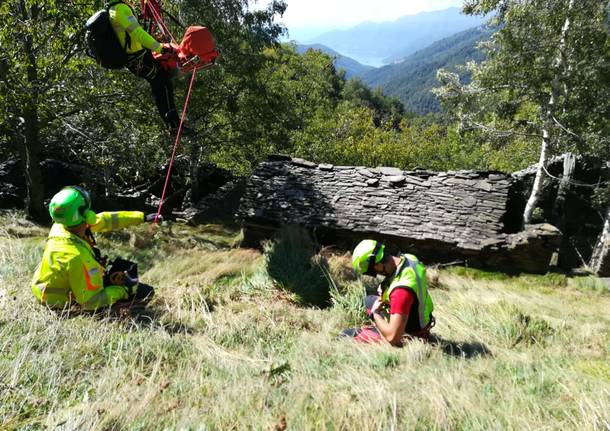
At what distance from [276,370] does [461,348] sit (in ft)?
7.05

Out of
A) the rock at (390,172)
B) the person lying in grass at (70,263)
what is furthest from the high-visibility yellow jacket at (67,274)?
the rock at (390,172)

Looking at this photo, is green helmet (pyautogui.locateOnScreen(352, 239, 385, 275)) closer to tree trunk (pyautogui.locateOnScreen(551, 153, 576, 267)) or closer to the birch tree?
the birch tree

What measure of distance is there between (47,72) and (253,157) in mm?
9192

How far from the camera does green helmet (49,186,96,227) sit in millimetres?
3861

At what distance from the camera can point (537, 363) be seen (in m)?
3.46

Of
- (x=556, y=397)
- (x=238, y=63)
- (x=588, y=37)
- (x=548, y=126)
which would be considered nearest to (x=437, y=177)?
(x=548, y=126)

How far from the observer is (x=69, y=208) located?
3898mm

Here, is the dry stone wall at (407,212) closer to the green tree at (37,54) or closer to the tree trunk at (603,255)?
the tree trunk at (603,255)

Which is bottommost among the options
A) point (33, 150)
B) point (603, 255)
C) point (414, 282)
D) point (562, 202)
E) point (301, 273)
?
point (603, 255)

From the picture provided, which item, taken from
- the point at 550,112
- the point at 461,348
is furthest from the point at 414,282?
the point at 550,112

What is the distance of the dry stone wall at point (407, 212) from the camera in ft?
34.6

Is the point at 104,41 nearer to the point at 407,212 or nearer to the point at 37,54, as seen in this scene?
the point at 37,54

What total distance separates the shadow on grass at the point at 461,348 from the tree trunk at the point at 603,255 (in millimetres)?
9338

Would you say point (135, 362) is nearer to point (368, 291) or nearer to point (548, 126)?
point (368, 291)
